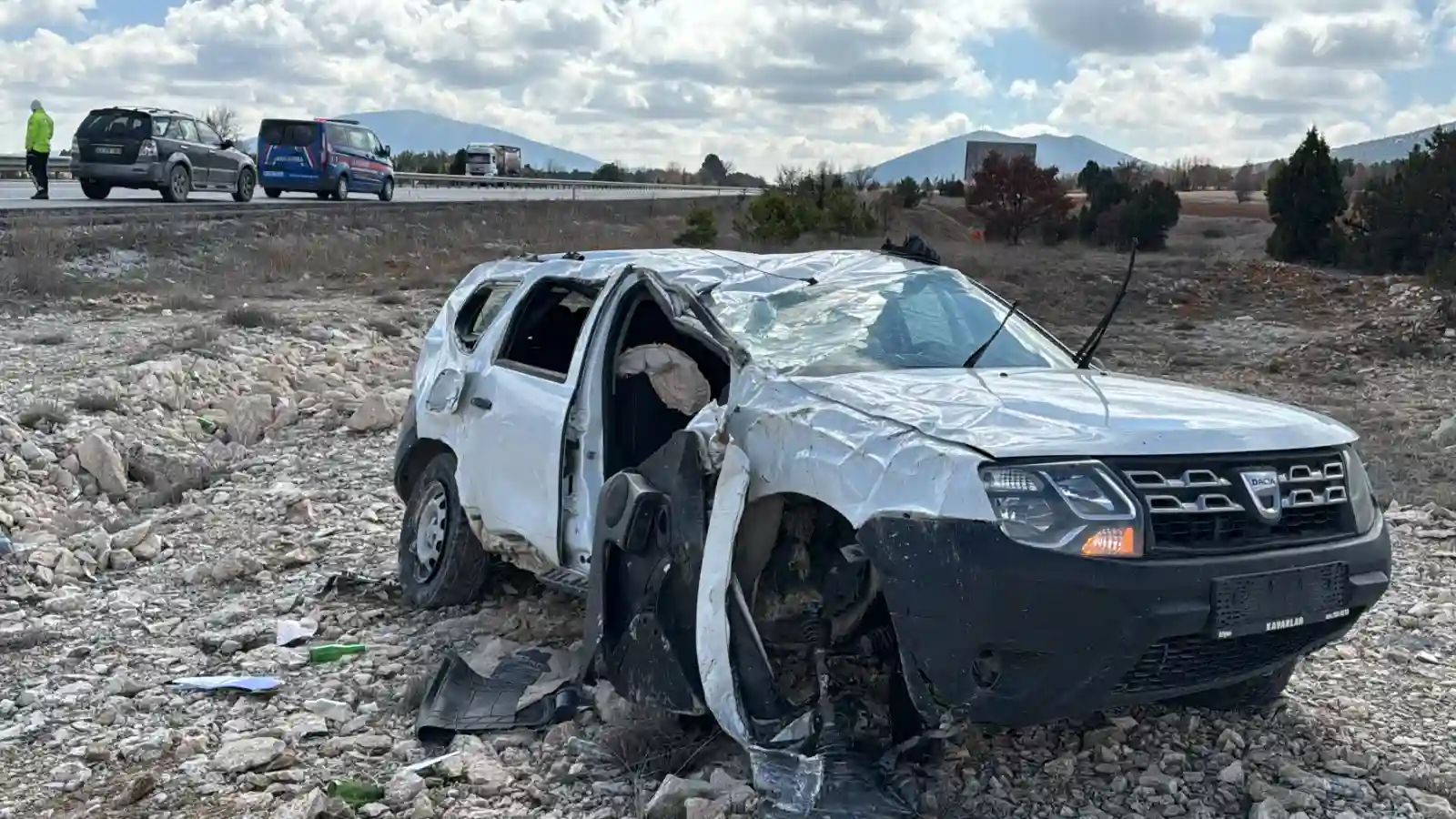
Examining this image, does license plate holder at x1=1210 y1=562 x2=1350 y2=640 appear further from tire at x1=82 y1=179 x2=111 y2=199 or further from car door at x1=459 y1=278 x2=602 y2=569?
tire at x1=82 y1=179 x2=111 y2=199

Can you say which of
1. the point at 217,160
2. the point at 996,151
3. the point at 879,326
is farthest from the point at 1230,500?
the point at 996,151

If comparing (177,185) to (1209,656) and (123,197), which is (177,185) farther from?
(1209,656)

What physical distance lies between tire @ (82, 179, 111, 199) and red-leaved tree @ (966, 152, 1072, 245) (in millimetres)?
22152

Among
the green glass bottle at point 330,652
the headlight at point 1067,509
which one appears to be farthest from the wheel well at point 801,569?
the green glass bottle at point 330,652

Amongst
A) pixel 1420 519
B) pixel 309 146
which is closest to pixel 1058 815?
pixel 1420 519

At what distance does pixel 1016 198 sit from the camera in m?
37.5


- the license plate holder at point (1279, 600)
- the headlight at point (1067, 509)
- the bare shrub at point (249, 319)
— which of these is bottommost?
the bare shrub at point (249, 319)

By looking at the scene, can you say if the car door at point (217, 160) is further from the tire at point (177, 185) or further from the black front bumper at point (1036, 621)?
the black front bumper at point (1036, 621)

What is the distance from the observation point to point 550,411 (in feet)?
17.6

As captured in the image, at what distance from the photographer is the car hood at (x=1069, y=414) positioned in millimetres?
3680

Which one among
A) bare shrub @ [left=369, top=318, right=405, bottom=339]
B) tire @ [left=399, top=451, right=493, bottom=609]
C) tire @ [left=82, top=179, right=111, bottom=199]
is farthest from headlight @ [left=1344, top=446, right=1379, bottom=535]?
tire @ [left=82, top=179, right=111, bottom=199]

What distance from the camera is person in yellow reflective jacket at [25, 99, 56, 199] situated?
2331 cm

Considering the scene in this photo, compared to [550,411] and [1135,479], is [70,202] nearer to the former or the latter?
[550,411]

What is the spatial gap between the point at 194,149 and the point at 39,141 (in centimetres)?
293
